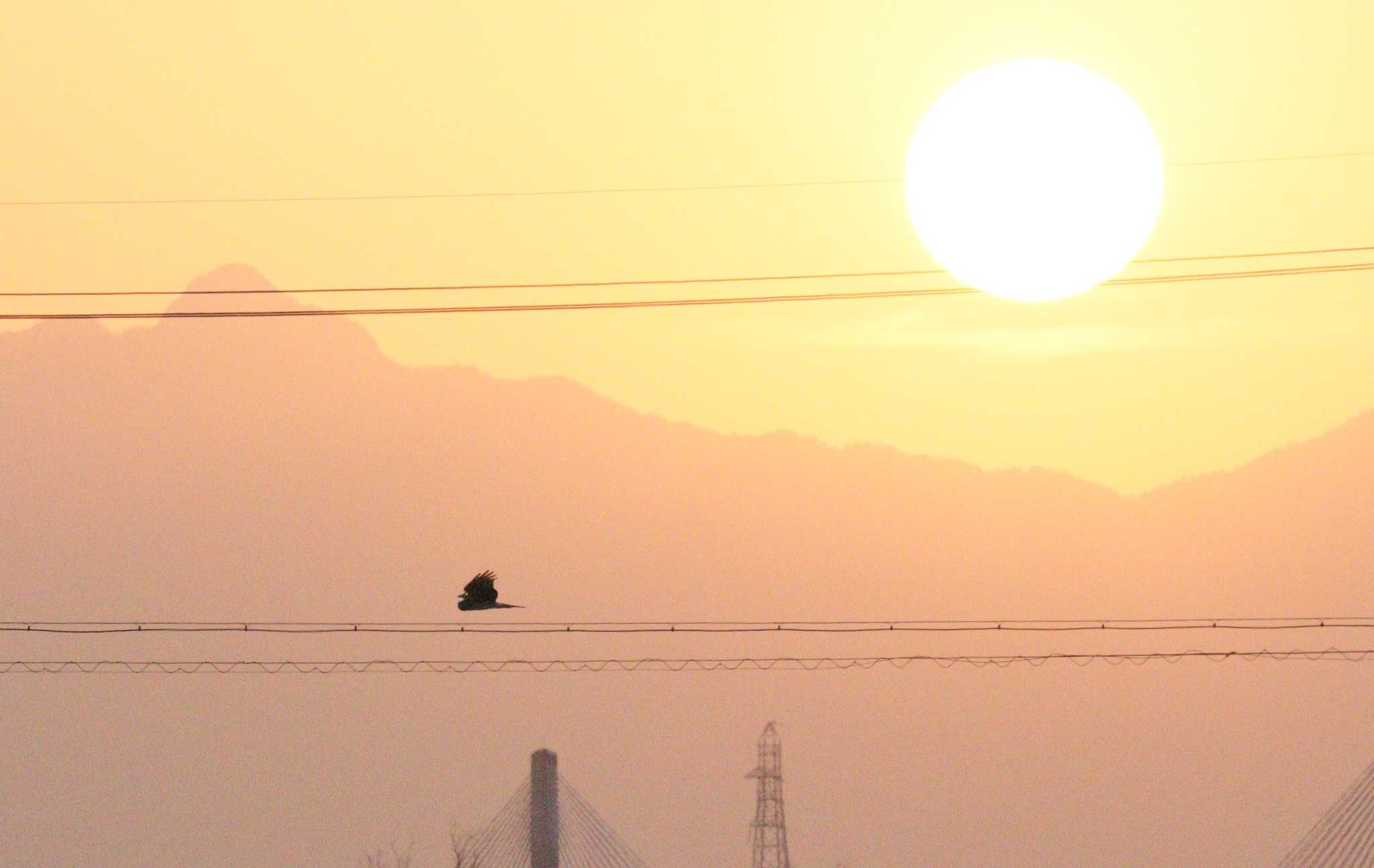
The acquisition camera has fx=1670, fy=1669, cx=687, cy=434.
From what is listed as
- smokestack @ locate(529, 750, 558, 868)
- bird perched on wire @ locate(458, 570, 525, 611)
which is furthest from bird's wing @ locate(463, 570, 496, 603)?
smokestack @ locate(529, 750, 558, 868)

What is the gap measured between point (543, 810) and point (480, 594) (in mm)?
13176

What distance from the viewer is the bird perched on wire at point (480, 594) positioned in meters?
37.1

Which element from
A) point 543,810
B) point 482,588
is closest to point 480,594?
point 482,588

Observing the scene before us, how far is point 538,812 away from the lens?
48.6 metres

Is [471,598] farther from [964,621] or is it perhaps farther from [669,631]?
[964,621]

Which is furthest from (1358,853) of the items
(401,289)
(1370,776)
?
(401,289)

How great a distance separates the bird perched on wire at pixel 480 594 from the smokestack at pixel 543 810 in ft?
41.3

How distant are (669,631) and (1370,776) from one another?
19324mm

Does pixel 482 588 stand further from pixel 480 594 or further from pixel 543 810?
pixel 543 810

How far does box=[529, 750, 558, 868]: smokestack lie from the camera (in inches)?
1895

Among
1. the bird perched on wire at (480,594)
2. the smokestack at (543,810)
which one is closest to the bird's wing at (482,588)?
the bird perched on wire at (480,594)

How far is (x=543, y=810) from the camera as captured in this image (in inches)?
1917

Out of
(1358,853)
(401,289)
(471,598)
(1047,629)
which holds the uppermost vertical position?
(401,289)

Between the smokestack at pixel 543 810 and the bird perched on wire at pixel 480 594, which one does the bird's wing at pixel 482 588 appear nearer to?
the bird perched on wire at pixel 480 594
